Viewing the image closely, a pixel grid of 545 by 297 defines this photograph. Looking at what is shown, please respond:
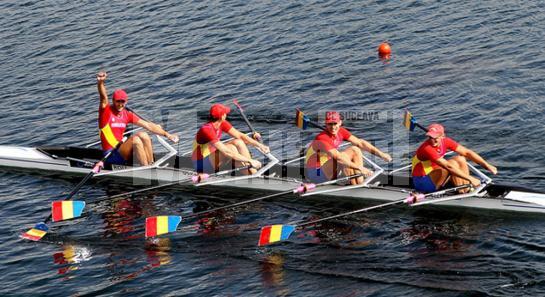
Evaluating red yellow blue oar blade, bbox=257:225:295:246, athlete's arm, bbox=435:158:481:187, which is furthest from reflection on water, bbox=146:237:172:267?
athlete's arm, bbox=435:158:481:187

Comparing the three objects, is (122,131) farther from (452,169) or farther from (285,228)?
(452,169)

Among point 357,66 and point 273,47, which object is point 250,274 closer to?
point 357,66

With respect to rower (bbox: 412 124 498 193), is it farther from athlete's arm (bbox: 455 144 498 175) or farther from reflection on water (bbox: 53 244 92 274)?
reflection on water (bbox: 53 244 92 274)

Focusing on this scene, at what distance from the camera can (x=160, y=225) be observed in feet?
66.2

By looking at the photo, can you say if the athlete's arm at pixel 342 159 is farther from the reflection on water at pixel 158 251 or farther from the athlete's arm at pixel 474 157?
the reflection on water at pixel 158 251

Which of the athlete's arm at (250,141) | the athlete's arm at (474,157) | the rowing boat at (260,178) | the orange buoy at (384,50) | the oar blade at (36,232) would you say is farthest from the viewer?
the orange buoy at (384,50)

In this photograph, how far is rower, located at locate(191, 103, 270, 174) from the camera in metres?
22.6

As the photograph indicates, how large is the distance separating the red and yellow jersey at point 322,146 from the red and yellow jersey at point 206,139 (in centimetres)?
248

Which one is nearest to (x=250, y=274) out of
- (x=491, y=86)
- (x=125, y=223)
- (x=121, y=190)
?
(x=125, y=223)

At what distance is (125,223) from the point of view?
2219 centimetres

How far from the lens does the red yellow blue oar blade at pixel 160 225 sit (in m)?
20.1

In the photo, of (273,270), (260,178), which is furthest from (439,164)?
(260,178)

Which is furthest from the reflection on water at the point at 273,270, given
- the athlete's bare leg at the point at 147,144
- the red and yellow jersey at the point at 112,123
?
the red and yellow jersey at the point at 112,123

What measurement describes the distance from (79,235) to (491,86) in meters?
15.7
